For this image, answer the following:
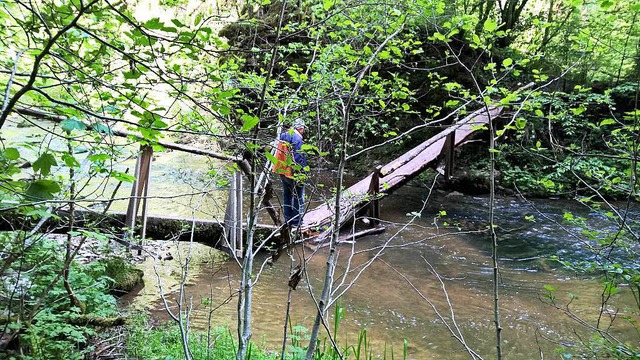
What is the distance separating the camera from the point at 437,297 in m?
5.48

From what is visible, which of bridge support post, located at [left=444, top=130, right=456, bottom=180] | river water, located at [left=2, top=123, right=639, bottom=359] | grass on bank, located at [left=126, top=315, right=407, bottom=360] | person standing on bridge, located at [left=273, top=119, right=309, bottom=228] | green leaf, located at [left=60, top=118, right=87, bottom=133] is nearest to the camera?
green leaf, located at [left=60, top=118, right=87, bottom=133]

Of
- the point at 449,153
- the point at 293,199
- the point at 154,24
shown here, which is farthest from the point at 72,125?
the point at 449,153

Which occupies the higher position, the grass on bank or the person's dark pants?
the person's dark pants

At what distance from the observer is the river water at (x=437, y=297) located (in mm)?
4402

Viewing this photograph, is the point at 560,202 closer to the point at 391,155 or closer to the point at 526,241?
the point at 526,241

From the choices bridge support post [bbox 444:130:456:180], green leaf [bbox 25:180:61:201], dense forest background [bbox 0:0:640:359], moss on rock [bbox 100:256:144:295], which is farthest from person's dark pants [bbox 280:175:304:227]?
bridge support post [bbox 444:130:456:180]

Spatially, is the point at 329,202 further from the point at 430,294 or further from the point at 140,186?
the point at 140,186

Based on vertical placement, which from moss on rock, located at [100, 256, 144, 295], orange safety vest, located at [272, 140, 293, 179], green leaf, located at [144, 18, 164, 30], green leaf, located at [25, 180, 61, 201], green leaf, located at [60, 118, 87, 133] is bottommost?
moss on rock, located at [100, 256, 144, 295]

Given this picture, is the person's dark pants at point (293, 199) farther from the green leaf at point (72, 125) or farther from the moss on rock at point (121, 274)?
the moss on rock at point (121, 274)

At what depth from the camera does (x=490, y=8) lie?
11.6 metres

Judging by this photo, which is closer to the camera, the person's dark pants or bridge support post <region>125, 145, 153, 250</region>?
the person's dark pants

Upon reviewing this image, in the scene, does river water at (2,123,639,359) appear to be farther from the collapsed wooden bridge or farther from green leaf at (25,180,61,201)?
green leaf at (25,180,61,201)

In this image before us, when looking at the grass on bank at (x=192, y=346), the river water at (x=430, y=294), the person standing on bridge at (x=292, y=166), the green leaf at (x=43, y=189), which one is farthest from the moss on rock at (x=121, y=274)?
the green leaf at (x=43, y=189)

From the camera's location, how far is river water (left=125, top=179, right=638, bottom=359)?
440 cm
